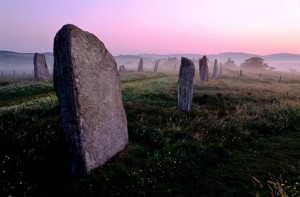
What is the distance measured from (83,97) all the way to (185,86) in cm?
1147

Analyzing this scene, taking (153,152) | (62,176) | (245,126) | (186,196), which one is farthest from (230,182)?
(245,126)

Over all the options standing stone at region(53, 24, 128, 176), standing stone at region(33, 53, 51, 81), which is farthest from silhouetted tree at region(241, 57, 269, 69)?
standing stone at region(53, 24, 128, 176)

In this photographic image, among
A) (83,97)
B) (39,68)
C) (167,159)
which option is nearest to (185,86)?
(167,159)

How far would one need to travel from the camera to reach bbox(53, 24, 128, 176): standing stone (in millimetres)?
9227

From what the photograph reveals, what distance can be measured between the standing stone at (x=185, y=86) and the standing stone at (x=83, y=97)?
912 centimetres

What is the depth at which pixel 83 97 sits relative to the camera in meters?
9.50

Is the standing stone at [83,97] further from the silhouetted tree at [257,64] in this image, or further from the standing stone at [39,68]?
the silhouetted tree at [257,64]

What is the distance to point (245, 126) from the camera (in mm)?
16312

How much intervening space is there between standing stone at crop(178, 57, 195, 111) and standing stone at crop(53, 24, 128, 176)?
912cm

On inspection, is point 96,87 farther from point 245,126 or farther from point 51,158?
point 245,126

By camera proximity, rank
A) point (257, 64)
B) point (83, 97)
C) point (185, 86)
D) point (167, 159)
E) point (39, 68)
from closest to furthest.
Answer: point (83, 97)
point (167, 159)
point (185, 86)
point (39, 68)
point (257, 64)

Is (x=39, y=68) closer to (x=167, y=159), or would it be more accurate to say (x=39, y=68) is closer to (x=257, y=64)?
(x=167, y=159)

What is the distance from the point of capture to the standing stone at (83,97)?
9227 mm

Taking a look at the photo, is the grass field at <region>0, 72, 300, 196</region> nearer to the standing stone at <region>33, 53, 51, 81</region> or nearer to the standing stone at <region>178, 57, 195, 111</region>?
the standing stone at <region>178, 57, 195, 111</region>
